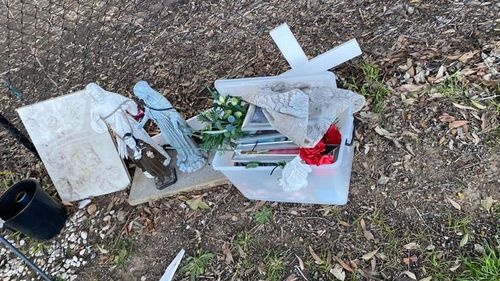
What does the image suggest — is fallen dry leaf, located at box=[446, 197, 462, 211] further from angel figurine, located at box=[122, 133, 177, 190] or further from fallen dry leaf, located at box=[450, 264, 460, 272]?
angel figurine, located at box=[122, 133, 177, 190]

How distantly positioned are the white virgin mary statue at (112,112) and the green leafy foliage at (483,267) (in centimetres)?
164

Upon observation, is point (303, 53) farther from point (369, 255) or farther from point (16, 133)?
point (16, 133)

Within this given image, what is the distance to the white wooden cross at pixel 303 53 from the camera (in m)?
2.37

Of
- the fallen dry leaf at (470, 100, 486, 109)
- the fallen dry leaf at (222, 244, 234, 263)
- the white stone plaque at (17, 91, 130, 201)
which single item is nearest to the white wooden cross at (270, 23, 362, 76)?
the fallen dry leaf at (470, 100, 486, 109)

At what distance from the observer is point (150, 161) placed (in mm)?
→ 2689

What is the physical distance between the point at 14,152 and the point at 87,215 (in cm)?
92

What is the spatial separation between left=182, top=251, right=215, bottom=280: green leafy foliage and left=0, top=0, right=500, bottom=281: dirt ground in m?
0.02

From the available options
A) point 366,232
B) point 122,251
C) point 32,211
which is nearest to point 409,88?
point 366,232

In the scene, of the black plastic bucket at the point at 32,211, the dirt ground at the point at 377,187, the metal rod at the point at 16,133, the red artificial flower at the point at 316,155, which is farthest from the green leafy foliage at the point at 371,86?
the metal rod at the point at 16,133

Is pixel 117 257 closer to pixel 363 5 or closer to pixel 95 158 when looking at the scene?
pixel 95 158

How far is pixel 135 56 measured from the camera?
12.1 feet

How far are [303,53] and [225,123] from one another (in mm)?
508

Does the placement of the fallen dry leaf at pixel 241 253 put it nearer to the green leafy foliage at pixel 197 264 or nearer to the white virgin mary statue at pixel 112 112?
the green leafy foliage at pixel 197 264

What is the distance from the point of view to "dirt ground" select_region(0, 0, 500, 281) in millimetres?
2314
